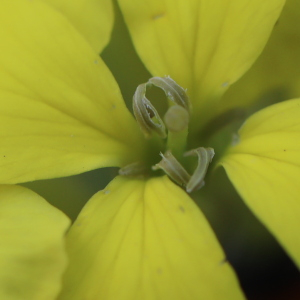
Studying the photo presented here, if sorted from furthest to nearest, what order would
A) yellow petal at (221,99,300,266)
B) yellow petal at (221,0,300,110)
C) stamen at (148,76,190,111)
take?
1. yellow petal at (221,0,300,110)
2. stamen at (148,76,190,111)
3. yellow petal at (221,99,300,266)

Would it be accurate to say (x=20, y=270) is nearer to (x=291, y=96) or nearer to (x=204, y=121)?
(x=204, y=121)

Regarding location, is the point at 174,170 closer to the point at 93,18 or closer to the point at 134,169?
the point at 134,169

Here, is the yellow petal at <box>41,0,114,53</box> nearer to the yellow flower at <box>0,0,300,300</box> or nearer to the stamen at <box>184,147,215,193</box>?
the yellow flower at <box>0,0,300,300</box>

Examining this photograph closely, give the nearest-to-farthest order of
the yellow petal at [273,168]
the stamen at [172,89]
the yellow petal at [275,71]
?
the yellow petal at [273,168], the stamen at [172,89], the yellow petal at [275,71]

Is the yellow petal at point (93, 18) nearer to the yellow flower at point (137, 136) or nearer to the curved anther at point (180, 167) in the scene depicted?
the yellow flower at point (137, 136)

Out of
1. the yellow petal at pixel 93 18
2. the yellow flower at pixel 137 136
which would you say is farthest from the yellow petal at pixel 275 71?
the yellow petal at pixel 93 18

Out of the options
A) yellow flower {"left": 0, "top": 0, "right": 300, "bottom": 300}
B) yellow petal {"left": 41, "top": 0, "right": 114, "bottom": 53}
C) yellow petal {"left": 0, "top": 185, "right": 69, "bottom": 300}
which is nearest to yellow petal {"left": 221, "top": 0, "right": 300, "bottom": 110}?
yellow flower {"left": 0, "top": 0, "right": 300, "bottom": 300}

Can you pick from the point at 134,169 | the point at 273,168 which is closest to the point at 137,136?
the point at 134,169

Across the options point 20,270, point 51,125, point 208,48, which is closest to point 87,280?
point 20,270
